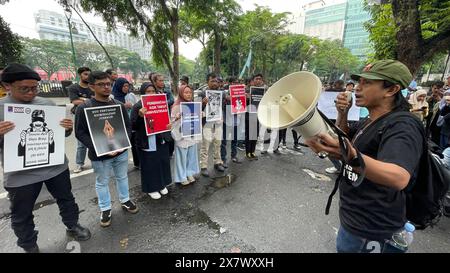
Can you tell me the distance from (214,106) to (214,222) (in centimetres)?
236

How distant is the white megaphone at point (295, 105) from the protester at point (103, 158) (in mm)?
2095

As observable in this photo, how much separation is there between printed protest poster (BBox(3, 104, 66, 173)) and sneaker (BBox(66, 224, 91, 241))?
90 cm

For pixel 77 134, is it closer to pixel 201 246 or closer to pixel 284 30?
pixel 201 246

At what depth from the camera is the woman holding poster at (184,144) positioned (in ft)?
→ 12.2

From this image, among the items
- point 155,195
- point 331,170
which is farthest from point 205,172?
point 331,170

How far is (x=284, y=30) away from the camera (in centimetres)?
2394

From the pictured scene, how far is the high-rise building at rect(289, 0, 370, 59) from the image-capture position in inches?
2800

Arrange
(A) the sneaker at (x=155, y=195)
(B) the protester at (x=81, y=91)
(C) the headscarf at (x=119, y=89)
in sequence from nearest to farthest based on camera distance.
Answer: (A) the sneaker at (x=155, y=195)
(B) the protester at (x=81, y=91)
(C) the headscarf at (x=119, y=89)

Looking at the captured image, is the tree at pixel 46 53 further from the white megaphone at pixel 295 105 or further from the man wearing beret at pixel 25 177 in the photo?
the white megaphone at pixel 295 105

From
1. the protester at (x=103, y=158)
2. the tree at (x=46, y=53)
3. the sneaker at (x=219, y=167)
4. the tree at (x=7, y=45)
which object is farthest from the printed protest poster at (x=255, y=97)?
the tree at (x=46, y=53)

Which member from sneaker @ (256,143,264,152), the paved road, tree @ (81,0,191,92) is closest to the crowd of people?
the paved road

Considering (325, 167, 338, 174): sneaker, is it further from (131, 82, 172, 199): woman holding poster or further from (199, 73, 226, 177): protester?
(131, 82, 172, 199): woman holding poster

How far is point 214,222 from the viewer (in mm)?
3004
